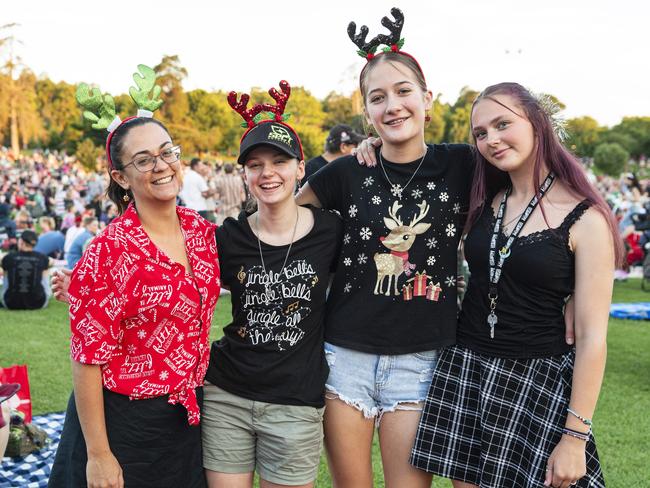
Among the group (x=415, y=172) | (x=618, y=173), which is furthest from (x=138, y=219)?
(x=618, y=173)

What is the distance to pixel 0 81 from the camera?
42969 mm

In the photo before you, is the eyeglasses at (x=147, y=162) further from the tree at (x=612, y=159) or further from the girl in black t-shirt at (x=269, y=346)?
the tree at (x=612, y=159)

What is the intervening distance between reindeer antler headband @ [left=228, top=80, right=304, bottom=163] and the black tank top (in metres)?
0.88

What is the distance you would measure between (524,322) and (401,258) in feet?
1.85

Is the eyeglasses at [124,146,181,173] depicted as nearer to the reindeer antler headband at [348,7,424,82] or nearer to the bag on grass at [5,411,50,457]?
the reindeer antler headband at [348,7,424,82]

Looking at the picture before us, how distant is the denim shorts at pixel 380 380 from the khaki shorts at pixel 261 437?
0.17 meters

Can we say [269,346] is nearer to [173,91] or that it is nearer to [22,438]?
[22,438]

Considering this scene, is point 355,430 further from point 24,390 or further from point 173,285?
point 24,390

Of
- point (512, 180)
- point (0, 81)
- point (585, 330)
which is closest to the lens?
point (585, 330)

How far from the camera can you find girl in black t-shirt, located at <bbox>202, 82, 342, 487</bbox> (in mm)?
2502

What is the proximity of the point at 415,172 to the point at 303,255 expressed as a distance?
609 mm

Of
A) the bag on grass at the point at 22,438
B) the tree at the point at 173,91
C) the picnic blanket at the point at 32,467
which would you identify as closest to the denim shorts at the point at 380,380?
the picnic blanket at the point at 32,467

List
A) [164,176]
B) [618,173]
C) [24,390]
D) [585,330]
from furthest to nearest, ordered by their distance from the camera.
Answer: [618,173] → [24,390] → [164,176] → [585,330]

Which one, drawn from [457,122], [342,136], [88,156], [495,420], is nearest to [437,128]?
[457,122]
